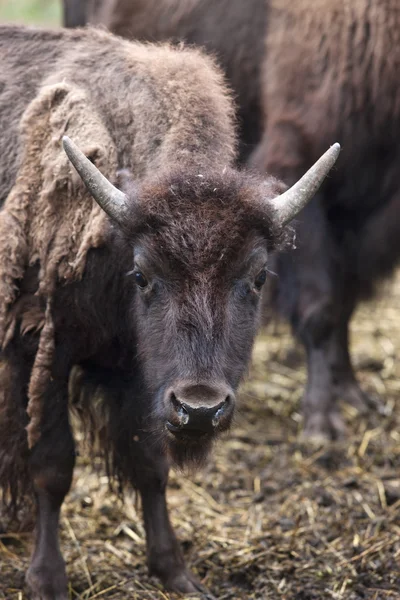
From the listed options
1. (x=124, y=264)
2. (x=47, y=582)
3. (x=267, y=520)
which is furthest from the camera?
(x=267, y=520)

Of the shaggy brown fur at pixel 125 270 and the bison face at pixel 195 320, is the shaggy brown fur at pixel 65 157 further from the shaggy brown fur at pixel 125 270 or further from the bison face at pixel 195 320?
the bison face at pixel 195 320

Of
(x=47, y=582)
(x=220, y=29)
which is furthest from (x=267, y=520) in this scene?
(x=220, y=29)

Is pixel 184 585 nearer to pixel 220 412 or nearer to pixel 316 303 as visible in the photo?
pixel 220 412

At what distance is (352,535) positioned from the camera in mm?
5156

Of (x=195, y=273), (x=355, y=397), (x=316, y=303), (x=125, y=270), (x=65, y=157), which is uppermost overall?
(x=65, y=157)

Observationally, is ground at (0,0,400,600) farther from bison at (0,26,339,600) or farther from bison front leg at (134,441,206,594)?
bison at (0,26,339,600)

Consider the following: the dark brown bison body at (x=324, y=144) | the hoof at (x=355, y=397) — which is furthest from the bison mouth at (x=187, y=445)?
the hoof at (x=355, y=397)

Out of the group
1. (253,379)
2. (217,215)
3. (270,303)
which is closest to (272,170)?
(270,303)

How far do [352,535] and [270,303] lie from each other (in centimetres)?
200

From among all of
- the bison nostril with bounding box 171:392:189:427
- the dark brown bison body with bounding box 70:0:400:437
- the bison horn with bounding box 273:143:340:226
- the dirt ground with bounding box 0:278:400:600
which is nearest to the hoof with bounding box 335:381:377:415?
Result: the dark brown bison body with bounding box 70:0:400:437

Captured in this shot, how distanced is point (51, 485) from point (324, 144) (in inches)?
117

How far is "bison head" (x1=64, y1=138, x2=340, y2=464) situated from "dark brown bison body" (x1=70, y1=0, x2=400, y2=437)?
218 centimetres

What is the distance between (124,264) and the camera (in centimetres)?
427

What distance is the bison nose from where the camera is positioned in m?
3.71
